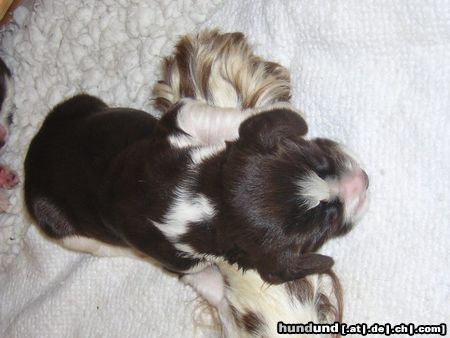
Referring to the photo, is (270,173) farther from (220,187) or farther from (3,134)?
(3,134)

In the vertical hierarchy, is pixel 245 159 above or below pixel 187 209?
above

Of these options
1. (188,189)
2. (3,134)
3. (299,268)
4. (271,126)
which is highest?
(271,126)

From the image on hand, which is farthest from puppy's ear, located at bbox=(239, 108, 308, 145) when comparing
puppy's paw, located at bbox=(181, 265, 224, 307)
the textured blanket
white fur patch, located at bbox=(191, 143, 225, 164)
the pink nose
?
puppy's paw, located at bbox=(181, 265, 224, 307)

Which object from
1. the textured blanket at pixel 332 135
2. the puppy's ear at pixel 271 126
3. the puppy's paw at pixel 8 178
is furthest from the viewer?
the puppy's paw at pixel 8 178

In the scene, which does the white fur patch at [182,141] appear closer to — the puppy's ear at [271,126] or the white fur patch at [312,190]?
the puppy's ear at [271,126]

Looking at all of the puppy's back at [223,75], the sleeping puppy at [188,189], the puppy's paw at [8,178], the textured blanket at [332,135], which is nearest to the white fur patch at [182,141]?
the sleeping puppy at [188,189]

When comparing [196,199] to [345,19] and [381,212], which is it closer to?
[381,212]

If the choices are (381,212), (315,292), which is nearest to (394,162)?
(381,212)

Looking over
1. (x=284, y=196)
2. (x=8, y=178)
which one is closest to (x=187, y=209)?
(x=284, y=196)
